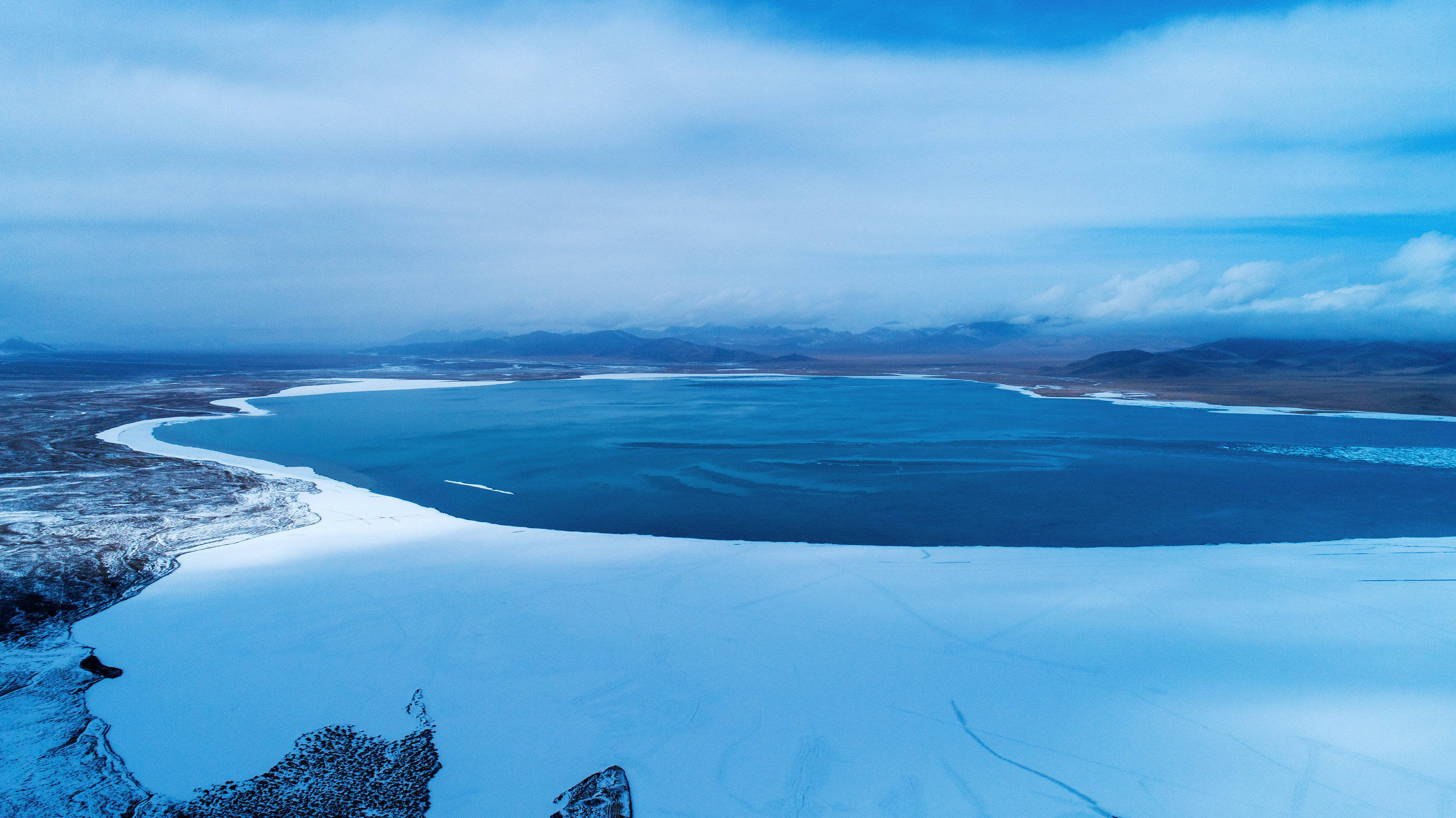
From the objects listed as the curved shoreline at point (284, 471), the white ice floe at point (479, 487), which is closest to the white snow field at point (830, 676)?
the curved shoreline at point (284, 471)

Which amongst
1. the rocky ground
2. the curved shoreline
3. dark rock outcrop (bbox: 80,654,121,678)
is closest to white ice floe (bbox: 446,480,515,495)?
the curved shoreline

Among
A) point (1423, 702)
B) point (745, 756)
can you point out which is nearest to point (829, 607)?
point (745, 756)

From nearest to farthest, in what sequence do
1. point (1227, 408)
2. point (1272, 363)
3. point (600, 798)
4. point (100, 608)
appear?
point (600, 798), point (100, 608), point (1227, 408), point (1272, 363)

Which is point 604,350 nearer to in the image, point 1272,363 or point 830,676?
point 1272,363

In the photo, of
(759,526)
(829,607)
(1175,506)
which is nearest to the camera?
(829,607)

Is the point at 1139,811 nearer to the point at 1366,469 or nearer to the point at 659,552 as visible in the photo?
the point at 659,552

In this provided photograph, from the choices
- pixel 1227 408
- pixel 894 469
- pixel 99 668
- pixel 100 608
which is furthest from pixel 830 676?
pixel 1227 408
